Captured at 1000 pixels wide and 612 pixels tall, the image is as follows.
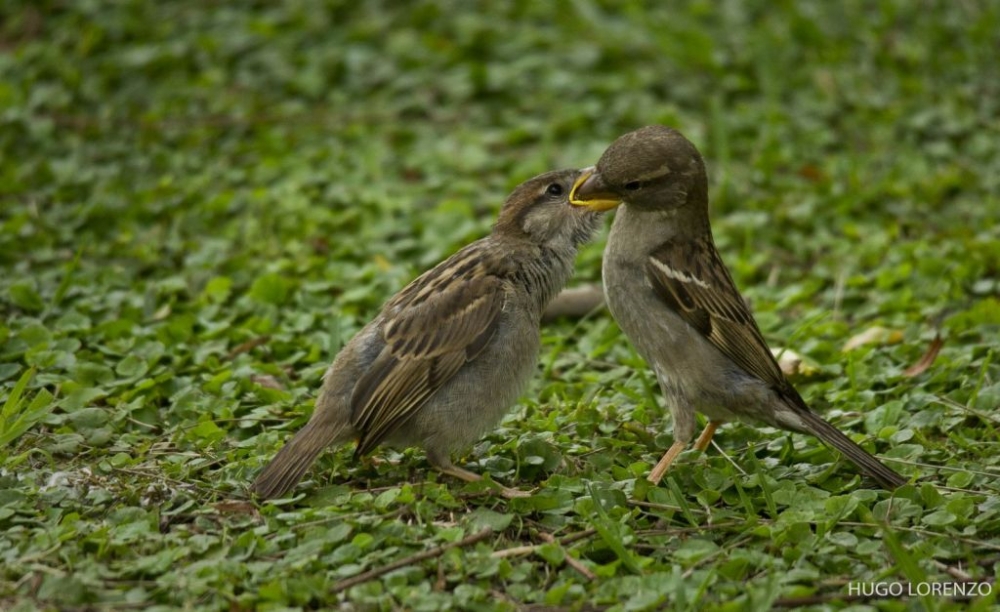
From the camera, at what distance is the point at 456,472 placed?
→ 17.4 feet

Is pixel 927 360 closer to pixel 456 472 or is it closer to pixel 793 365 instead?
pixel 793 365

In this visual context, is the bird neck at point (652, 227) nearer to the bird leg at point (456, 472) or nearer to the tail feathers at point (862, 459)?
the tail feathers at point (862, 459)

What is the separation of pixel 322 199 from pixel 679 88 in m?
3.17

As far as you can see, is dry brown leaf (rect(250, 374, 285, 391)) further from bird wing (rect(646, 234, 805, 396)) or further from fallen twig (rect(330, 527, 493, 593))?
bird wing (rect(646, 234, 805, 396))

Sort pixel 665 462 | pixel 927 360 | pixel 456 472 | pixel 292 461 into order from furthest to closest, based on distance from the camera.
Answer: pixel 927 360 < pixel 665 462 < pixel 456 472 < pixel 292 461

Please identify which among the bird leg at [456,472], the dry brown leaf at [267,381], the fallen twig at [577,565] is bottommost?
the fallen twig at [577,565]

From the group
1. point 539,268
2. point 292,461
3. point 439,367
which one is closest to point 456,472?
point 439,367

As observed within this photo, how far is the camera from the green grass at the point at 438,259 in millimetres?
4664

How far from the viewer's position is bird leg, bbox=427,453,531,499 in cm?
515

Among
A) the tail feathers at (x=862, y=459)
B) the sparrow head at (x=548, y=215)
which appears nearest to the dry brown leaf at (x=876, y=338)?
the tail feathers at (x=862, y=459)

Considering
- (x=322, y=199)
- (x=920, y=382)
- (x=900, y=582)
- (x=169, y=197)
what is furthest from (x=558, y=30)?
(x=900, y=582)

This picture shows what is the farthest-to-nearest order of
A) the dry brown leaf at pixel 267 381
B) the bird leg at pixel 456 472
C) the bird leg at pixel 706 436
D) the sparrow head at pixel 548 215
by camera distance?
the dry brown leaf at pixel 267 381, the sparrow head at pixel 548 215, the bird leg at pixel 706 436, the bird leg at pixel 456 472

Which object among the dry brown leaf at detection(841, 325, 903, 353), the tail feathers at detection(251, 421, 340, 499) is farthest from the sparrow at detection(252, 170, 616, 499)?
the dry brown leaf at detection(841, 325, 903, 353)

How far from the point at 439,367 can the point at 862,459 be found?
1.83 m
